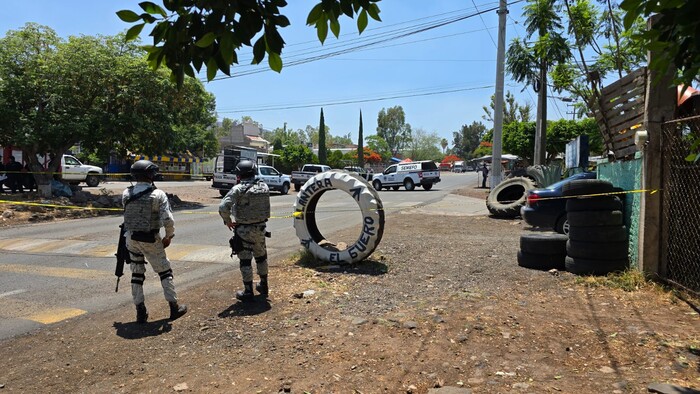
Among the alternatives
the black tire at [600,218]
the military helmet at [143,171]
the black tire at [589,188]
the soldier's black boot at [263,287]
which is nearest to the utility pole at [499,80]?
the black tire at [589,188]

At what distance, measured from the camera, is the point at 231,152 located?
1367 inches

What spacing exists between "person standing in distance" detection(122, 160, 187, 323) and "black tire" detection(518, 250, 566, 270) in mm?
4751

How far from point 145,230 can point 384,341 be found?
2710 millimetres

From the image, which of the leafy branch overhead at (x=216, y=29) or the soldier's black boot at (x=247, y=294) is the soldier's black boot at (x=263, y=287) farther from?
the leafy branch overhead at (x=216, y=29)

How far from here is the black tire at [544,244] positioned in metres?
6.79

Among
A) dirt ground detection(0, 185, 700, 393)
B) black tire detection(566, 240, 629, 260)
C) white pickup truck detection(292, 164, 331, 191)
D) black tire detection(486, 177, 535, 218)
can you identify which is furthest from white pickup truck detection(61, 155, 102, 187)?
black tire detection(566, 240, 629, 260)

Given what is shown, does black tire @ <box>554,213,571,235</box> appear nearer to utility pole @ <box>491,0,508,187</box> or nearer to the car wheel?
utility pole @ <box>491,0,508,187</box>

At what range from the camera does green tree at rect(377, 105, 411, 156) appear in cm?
12294

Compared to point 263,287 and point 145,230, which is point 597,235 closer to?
point 263,287

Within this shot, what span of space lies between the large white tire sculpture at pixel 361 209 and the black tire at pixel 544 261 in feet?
7.10

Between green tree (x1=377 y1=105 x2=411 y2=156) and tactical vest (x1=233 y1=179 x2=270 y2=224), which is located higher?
green tree (x1=377 y1=105 x2=411 y2=156)

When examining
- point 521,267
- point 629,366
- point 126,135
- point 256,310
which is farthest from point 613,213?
point 126,135

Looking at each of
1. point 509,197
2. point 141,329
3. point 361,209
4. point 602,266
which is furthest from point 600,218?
point 509,197

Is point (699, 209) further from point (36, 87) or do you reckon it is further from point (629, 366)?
point (36, 87)
